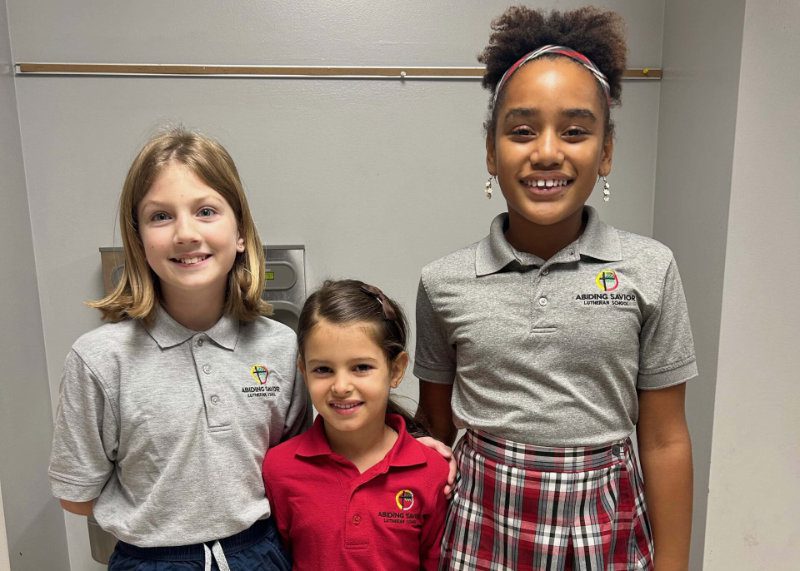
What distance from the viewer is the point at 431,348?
3.67ft

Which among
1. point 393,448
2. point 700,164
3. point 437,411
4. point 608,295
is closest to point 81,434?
point 393,448

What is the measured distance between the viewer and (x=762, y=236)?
154 centimetres

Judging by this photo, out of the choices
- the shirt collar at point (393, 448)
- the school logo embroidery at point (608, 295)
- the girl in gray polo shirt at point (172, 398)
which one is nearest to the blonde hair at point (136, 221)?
the girl in gray polo shirt at point (172, 398)

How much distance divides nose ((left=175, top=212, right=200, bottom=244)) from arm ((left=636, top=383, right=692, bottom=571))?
82cm

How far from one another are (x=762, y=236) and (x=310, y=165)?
127cm

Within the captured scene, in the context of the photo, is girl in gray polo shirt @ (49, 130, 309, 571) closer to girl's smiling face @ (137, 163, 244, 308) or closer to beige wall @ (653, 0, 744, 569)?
girl's smiling face @ (137, 163, 244, 308)

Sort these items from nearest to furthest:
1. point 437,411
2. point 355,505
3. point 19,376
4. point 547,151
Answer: point 547,151
point 355,505
point 437,411
point 19,376

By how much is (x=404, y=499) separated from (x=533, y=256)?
0.49m

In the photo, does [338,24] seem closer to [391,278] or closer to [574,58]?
[391,278]


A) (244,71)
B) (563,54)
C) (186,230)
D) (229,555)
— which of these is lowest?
(229,555)

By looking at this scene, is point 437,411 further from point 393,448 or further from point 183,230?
point 183,230

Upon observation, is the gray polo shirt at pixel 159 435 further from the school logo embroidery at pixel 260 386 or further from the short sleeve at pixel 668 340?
the short sleeve at pixel 668 340

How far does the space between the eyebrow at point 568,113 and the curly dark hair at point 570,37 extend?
59 mm

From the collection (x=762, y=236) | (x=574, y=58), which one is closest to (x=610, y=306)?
(x=574, y=58)
